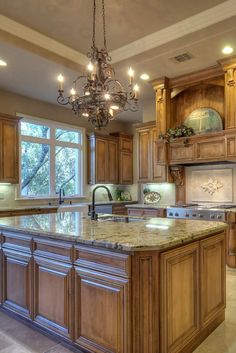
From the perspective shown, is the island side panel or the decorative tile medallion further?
the decorative tile medallion

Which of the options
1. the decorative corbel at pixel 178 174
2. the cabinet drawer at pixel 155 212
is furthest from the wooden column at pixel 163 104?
the cabinet drawer at pixel 155 212

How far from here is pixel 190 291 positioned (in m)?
2.28

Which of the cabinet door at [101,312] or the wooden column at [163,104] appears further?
the wooden column at [163,104]

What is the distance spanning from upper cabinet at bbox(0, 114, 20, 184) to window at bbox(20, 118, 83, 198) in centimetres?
48

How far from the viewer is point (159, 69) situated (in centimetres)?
496

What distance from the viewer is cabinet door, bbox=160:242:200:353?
6.41ft

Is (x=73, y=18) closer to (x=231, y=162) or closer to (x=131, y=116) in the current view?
(x=231, y=162)

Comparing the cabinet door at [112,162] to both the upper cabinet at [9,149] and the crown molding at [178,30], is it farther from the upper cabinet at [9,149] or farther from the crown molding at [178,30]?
the crown molding at [178,30]

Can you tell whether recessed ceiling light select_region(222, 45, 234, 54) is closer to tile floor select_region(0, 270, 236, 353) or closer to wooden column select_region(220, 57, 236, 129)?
wooden column select_region(220, 57, 236, 129)

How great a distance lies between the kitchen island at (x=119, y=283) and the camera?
1.88 m

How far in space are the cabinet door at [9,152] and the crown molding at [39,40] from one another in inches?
69.5

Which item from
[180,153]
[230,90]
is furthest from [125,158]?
[230,90]

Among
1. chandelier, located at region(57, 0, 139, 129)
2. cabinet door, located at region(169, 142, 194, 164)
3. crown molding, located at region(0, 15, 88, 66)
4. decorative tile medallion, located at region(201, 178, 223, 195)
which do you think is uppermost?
crown molding, located at region(0, 15, 88, 66)

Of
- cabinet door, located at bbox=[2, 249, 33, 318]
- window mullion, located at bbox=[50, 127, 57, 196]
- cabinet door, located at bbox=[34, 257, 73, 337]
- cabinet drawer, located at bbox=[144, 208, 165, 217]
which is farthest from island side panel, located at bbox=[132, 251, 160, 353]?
window mullion, located at bbox=[50, 127, 57, 196]
